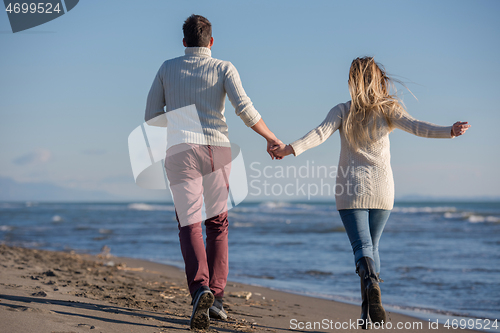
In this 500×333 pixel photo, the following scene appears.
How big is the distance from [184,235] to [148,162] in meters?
0.68

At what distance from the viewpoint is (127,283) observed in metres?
3.95

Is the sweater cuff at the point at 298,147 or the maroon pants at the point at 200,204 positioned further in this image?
the sweater cuff at the point at 298,147

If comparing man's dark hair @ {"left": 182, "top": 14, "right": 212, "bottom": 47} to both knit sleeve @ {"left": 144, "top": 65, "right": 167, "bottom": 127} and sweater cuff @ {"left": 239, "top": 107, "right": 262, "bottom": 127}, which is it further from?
sweater cuff @ {"left": 239, "top": 107, "right": 262, "bottom": 127}

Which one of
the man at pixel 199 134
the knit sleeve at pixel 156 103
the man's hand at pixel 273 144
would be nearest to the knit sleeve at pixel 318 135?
the man's hand at pixel 273 144

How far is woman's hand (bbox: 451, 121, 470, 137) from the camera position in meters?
2.40

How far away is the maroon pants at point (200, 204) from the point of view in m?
2.31

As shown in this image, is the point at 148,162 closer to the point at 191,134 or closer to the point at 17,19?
the point at 191,134

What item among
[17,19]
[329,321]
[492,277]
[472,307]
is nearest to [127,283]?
[329,321]

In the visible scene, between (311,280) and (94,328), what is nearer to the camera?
(94,328)

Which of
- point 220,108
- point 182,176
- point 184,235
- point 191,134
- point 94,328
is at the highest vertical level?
point 220,108

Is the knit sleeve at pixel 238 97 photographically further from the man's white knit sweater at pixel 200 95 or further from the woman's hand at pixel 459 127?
the woman's hand at pixel 459 127

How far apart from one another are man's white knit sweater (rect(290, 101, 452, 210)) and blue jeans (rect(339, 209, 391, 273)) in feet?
0.15

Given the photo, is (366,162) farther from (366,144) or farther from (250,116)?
(250,116)

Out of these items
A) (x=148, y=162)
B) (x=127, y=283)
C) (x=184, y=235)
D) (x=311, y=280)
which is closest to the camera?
(x=184, y=235)
